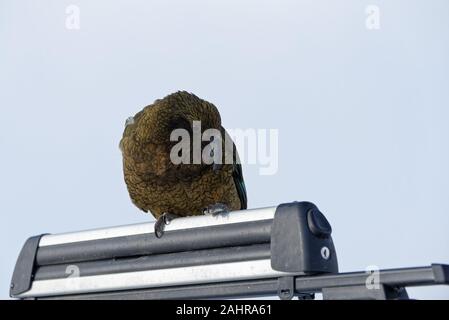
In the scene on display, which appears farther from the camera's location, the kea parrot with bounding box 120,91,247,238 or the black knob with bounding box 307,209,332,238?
the kea parrot with bounding box 120,91,247,238

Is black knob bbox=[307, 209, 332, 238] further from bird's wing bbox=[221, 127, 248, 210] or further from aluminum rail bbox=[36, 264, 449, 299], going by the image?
bird's wing bbox=[221, 127, 248, 210]

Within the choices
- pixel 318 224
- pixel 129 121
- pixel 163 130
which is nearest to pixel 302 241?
pixel 318 224

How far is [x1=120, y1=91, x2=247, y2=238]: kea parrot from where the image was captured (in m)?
3.17

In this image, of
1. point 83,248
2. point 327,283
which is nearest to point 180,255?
point 83,248

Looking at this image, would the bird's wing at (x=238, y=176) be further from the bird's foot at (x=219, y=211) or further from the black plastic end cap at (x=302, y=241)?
the black plastic end cap at (x=302, y=241)

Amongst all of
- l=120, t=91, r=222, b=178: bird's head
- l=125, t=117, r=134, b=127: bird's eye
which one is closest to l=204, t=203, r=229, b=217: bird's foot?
l=120, t=91, r=222, b=178: bird's head

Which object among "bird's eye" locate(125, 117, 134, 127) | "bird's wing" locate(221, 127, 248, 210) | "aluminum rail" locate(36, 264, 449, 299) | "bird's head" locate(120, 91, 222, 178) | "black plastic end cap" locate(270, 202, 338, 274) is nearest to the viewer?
"aluminum rail" locate(36, 264, 449, 299)

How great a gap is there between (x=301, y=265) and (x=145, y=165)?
1.91 meters

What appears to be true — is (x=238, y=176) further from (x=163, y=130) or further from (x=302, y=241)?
(x=302, y=241)

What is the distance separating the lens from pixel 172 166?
10.5ft

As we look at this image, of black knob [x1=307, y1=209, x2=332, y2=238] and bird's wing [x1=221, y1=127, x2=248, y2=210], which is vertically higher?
black knob [x1=307, y1=209, x2=332, y2=238]

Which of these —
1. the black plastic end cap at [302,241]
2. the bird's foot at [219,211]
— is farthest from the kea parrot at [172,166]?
the black plastic end cap at [302,241]

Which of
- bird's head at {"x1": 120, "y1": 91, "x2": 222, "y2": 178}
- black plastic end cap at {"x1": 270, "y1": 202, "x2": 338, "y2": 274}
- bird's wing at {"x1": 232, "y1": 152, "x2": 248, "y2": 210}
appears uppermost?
bird's head at {"x1": 120, "y1": 91, "x2": 222, "y2": 178}
